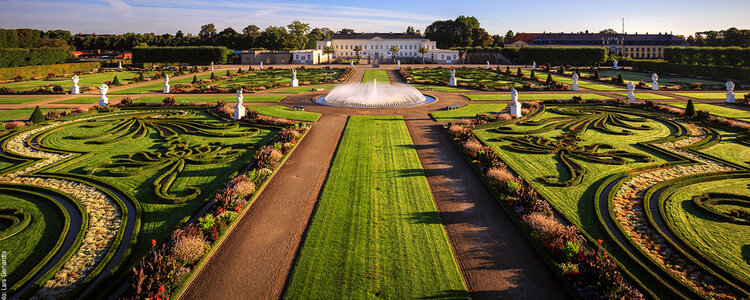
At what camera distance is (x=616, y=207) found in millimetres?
13570

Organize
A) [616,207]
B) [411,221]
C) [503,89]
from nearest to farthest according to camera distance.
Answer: [411,221]
[616,207]
[503,89]

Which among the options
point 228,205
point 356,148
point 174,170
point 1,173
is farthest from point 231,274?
point 1,173

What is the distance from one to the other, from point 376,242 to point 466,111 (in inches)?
932

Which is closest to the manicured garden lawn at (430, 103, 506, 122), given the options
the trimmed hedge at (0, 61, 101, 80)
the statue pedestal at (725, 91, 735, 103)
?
the statue pedestal at (725, 91, 735, 103)

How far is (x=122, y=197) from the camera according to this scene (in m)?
14.6

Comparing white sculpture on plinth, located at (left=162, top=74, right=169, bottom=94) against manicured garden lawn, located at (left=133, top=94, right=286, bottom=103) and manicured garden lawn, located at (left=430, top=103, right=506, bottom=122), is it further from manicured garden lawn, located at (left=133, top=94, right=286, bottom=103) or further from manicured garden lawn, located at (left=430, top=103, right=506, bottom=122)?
manicured garden lawn, located at (left=430, top=103, right=506, bottom=122)

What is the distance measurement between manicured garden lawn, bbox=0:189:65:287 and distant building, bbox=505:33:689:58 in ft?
512

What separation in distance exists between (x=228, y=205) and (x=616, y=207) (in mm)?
13562

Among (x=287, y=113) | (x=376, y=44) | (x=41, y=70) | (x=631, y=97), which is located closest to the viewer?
(x=287, y=113)

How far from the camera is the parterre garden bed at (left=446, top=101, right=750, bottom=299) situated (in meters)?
9.55

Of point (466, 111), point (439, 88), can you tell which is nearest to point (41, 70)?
point (439, 88)

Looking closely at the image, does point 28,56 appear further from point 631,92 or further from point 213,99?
point 631,92

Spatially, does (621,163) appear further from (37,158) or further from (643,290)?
(37,158)

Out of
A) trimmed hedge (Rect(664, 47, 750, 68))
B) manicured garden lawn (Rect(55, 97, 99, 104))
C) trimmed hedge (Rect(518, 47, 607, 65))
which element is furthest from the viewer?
trimmed hedge (Rect(518, 47, 607, 65))
